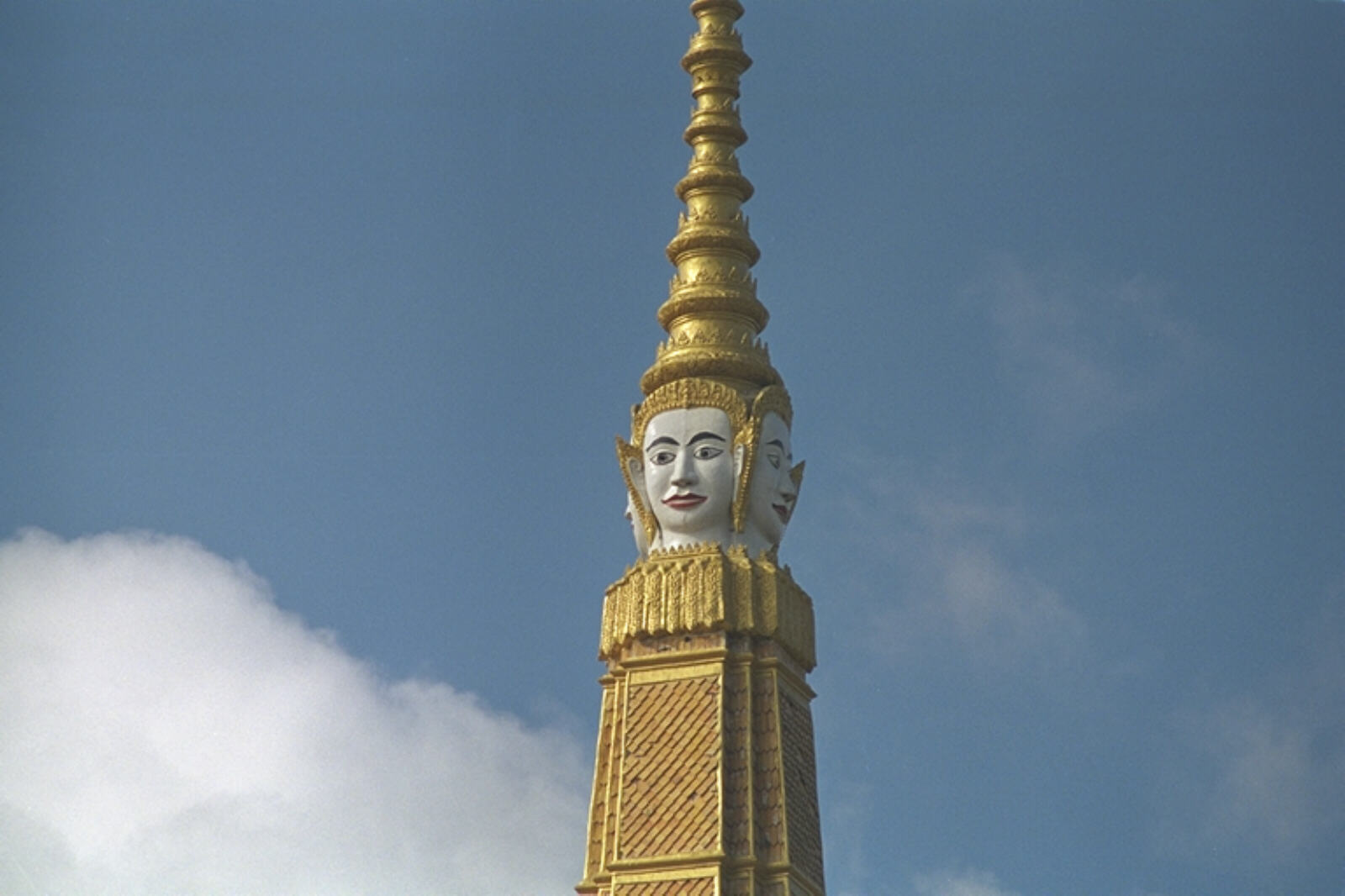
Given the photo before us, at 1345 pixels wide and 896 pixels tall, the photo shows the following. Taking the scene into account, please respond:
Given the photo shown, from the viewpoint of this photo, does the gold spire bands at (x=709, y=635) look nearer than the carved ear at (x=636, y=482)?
Yes

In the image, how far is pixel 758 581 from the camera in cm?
3838

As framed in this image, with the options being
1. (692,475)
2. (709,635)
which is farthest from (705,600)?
(692,475)

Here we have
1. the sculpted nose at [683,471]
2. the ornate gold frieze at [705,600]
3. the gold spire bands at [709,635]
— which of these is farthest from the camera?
the sculpted nose at [683,471]

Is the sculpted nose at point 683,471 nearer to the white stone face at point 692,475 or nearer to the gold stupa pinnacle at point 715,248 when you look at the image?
the white stone face at point 692,475

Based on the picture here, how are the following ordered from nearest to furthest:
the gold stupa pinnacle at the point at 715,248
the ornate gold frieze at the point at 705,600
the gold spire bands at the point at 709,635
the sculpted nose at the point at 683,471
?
the gold spire bands at the point at 709,635
the ornate gold frieze at the point at 705,600
the sculpted nose at the point at 683,471
the gold stupa pinnacle at the point at 715,248

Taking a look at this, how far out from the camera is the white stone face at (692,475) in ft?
128

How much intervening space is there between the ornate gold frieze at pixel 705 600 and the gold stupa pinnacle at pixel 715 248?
300 centimetres

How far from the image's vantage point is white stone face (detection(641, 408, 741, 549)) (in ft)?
128

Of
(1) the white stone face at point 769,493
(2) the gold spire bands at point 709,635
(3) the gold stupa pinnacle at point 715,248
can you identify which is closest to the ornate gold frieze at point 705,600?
(2) the gold spire bands at point 709,635

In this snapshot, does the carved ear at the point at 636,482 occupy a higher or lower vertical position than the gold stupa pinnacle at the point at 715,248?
lower

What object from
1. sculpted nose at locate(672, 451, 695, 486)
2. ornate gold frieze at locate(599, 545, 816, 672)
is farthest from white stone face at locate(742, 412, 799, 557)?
sculpted nose at locate(672, 451, 695, 486)

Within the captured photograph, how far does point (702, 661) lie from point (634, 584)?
1.58 m

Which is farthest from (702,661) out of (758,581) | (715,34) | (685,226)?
(715,34)

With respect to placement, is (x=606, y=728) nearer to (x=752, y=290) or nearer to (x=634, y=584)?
(x=634, y=584)
